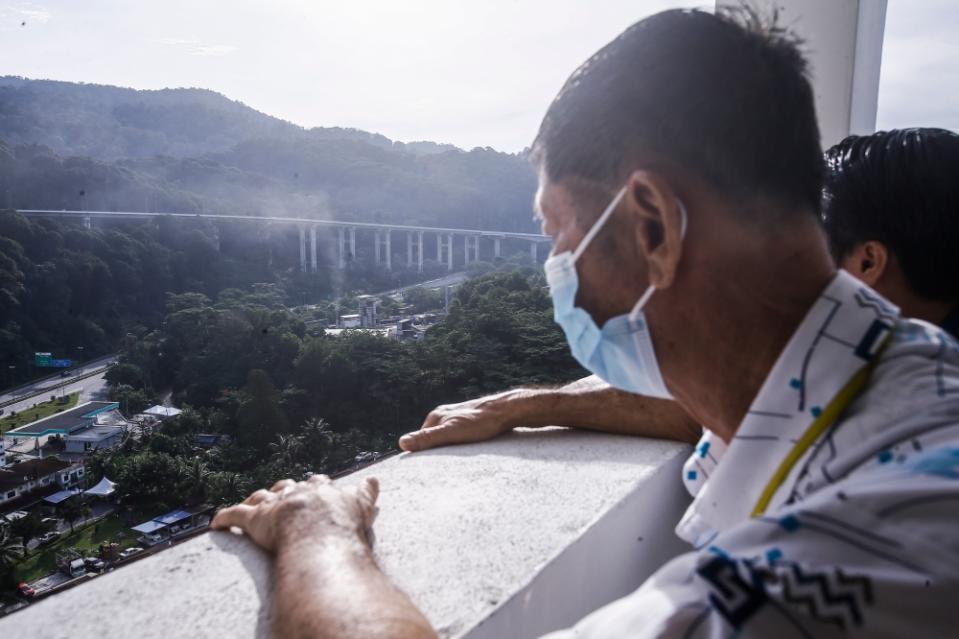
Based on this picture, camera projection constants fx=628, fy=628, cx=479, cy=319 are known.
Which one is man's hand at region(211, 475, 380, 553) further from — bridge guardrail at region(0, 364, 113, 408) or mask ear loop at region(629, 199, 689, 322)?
bridge guardrail at region(0, 364, 113, 408)

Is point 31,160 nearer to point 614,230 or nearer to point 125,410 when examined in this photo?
point 125,410

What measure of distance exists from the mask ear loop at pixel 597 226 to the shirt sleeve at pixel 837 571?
35 centimetres

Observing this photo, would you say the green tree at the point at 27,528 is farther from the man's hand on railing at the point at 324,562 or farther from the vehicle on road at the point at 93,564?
the man's hand on railing at the point at 324,562

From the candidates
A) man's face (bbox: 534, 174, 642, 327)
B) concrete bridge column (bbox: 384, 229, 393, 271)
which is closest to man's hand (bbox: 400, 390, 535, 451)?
man's face (bbox: 534, 174, 642, 327)

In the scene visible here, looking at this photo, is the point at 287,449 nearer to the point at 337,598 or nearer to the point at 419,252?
the point at 419,252

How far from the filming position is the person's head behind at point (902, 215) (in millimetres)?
1168

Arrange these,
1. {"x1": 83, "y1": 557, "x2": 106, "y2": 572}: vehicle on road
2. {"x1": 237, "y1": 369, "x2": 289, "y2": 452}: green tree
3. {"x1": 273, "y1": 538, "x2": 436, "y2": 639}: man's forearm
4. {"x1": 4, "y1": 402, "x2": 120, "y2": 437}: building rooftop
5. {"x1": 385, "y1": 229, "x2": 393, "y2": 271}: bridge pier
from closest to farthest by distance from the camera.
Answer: {"x1": 273, "y1": 538, "x2": 436, "y2": 639}: man's forearm → {"x1": 83, "y1": 557, "x2": 106, "y2": 572}: vehicle on road → {"x1": 4, "y1": 402, "x2": 120, "y2": 437}: building rooftop → {"x1": 237, "y1": 369, "x2": 289, "y2": 452}: green tree → {"x1": 385, "y1": 229, "x2": 393, "y2": 271}: bridge pier

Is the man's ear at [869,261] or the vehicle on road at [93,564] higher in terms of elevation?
the man's ear at [869,261]

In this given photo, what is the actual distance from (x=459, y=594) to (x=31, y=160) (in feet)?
25.2

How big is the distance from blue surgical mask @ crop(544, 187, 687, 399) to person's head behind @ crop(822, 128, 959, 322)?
2.40ft

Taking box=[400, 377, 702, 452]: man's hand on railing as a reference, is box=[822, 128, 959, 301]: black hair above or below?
above

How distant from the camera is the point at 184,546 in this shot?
3.20 feet

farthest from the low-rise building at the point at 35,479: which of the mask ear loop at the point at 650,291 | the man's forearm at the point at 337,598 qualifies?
the mask ear loop at the point at 650,291

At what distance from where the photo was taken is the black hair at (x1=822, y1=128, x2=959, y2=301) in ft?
3.83
